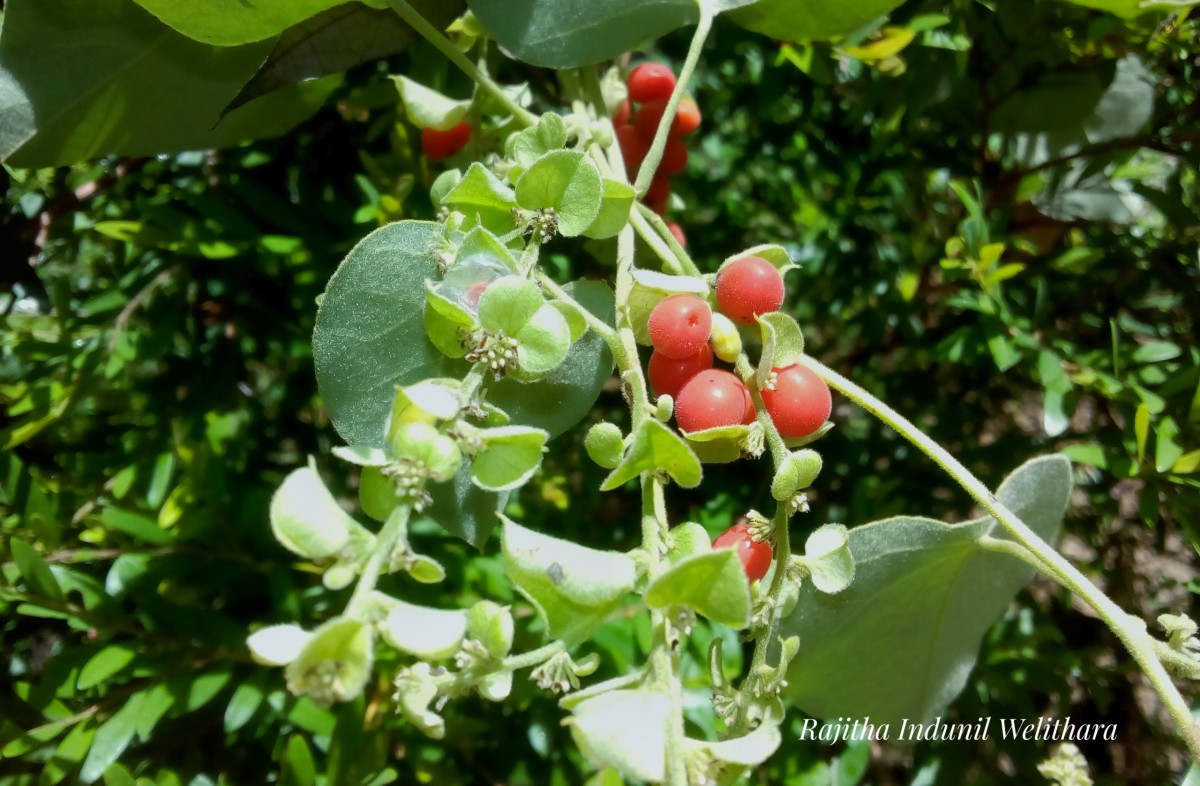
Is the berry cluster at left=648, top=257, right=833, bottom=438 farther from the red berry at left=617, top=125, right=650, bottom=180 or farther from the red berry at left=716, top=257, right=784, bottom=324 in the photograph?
the red berry at left=617, top=125, right=650, bottom=180

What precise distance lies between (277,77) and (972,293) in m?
0.44

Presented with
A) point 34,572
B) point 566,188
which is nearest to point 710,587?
point 566,188

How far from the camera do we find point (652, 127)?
513 millimetres

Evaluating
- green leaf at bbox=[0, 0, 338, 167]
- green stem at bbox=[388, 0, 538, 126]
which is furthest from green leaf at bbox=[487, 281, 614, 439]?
green leaf at bbox=[0, 0, 338, 167]

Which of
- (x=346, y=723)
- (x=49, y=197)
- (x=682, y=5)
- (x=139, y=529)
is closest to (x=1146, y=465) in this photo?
(x=682, y=5)

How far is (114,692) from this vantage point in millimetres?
482

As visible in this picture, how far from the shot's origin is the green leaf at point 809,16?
17.3 inches

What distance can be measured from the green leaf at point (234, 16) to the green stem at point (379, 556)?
237mm

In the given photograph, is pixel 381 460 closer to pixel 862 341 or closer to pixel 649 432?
pixel 649 432

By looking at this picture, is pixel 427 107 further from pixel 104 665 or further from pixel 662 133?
pixel 104 665

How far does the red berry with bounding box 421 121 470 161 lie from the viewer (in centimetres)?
49

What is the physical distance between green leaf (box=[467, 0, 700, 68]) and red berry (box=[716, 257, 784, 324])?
0.46ft

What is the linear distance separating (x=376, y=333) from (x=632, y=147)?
9.3 inches

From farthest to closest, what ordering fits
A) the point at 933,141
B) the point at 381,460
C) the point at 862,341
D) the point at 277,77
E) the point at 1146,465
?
the point at 862,341, the point at 933,141, the point at 1146,465, the point at 277,77, the point at 381,460
